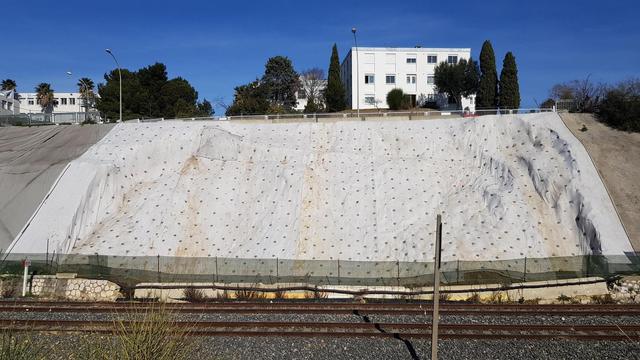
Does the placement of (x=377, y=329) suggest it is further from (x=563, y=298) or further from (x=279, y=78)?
(x=279, y=78)

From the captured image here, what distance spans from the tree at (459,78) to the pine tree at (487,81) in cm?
104

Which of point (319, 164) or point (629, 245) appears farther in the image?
point (319, 164)

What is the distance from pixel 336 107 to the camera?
58531mm

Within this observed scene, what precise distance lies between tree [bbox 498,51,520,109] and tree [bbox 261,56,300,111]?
35078mm

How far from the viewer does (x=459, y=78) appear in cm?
5775

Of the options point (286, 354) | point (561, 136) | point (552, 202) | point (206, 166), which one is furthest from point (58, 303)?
point (561, 136)

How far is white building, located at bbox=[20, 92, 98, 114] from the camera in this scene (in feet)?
331

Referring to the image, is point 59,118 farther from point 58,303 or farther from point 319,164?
point 58,303

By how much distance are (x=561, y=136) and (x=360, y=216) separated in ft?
40.9

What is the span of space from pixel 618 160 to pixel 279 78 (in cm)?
6141

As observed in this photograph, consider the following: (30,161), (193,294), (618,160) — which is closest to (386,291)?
(193,294)

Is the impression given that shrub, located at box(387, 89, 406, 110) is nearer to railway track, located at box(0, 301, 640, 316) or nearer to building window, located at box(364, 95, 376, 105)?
building window, located at box(364, 95, 376, 105)

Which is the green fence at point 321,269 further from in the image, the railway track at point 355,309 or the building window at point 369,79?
the building window at point 369,79

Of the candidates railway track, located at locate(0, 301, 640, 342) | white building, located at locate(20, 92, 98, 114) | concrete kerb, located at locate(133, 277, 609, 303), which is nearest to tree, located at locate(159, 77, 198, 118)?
concrete kerb, located at locate(133, 277, 609, 303)
